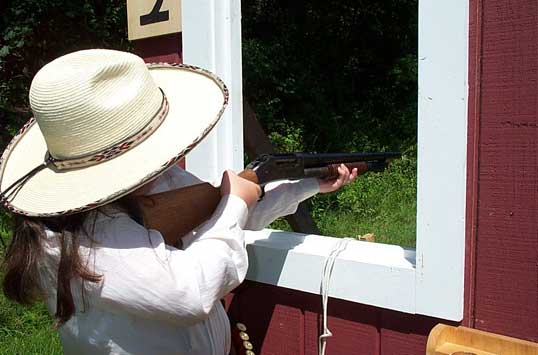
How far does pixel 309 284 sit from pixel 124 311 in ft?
1.67

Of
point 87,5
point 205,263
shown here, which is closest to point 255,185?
point 205,263

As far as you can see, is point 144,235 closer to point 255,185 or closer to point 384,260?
point 255,185

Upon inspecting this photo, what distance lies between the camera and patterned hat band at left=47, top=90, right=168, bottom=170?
3.99ft

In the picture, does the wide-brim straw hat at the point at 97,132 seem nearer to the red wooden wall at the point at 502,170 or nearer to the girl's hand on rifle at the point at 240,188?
the girl's hand on rifle at the point at 240,188

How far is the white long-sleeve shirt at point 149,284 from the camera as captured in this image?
4.01ft

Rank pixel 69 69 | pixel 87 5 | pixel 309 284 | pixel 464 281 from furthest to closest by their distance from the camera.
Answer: pixel 87 5, pixel 309 284, pixel 464 281, pixel 69 69

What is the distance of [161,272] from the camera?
1.22 m

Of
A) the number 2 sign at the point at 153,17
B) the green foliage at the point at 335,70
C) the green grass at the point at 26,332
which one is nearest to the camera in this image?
the number 2 sign at the point at 153,17

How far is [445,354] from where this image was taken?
127 centimetres

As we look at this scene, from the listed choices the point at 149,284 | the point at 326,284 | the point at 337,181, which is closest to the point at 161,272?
the point at 149,284

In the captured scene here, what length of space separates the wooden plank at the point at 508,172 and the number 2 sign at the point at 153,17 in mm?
996

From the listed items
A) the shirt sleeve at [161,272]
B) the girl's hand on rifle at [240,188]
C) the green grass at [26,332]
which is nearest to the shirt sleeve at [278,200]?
the girl's hand on rifle at [240,188]

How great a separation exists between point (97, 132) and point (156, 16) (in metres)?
0.95

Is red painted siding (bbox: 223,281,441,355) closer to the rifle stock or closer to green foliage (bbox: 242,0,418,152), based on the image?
the rifle stock
